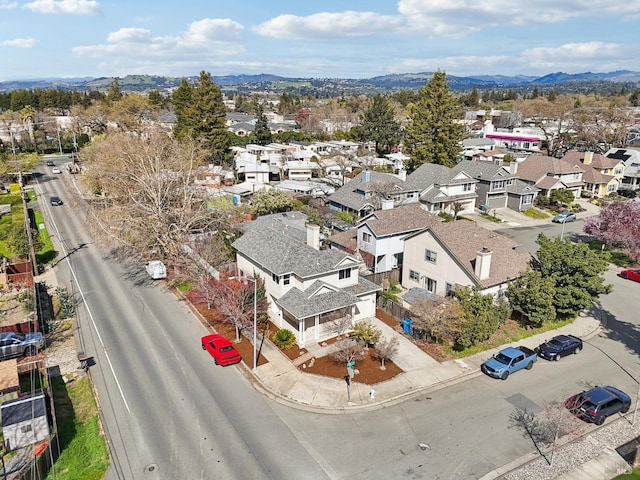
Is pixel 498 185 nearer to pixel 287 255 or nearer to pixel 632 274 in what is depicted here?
pixel 632 274

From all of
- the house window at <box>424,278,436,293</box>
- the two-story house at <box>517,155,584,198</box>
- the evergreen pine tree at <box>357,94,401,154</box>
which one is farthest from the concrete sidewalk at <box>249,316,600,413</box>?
the evergreen pine tree at <box>357,94,401,154</box>

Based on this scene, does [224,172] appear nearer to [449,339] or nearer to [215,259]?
[215,259]

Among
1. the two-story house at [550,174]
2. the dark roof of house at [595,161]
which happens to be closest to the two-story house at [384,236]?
the two-story house at [550,174]

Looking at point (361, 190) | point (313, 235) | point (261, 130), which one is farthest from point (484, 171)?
point (261, 130)

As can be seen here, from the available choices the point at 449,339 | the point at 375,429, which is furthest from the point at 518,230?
the point at 375,429

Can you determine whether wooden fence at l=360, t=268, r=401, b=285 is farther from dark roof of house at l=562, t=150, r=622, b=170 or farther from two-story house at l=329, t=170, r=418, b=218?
dark roof of house at l=562, t=150, r=622, b=170

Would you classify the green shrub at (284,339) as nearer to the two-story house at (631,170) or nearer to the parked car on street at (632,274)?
the parked car on street at (632,274)

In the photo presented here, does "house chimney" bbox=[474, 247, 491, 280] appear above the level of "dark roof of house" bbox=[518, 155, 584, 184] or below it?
below
